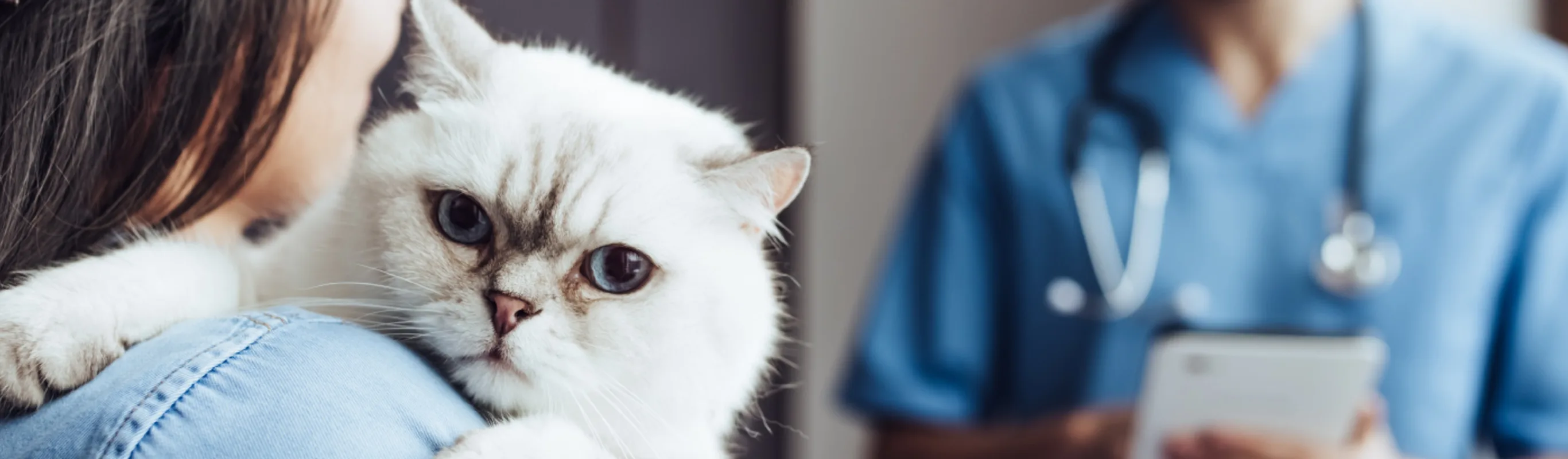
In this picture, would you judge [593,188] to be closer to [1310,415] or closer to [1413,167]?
[1310,415]

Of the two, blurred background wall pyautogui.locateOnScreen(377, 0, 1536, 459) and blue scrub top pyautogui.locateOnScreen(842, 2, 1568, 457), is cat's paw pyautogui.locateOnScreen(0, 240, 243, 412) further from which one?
blue scrub top pyautogui.locateOnScreen(842, 2, 1568, 457)

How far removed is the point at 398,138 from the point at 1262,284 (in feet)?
3.29

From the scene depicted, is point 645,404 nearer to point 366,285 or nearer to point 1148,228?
point 366,285

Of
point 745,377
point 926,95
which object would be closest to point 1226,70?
point 926,95

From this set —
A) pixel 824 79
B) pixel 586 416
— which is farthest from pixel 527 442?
pixel 824 79

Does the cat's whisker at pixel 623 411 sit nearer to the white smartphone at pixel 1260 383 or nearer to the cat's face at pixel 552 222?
the cat's face at pixel 552 222

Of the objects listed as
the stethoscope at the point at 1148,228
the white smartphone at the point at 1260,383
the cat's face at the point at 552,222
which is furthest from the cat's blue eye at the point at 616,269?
Answer: the stethoscope at the point at 1148,228

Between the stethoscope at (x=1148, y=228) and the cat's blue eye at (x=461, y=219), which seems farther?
the stethoscope at (x=1148, y=228)

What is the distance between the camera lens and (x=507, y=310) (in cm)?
32

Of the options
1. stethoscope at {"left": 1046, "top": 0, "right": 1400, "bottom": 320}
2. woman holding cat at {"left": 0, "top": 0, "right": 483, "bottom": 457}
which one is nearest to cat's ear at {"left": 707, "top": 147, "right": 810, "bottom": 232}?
woman holding cat at {"left": 0, "top": 0, "right": 483, "bottom": 457}

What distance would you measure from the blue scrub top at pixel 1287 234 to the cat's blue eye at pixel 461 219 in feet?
3.07

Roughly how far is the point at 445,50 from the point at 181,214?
0.11 meters

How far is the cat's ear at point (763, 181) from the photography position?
1.14 ft

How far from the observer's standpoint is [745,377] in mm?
388
